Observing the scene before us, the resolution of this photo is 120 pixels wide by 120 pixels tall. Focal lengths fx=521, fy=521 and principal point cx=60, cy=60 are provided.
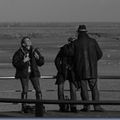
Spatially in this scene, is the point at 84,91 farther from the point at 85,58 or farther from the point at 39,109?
the point at 39,109

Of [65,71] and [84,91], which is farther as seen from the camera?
[65,71]

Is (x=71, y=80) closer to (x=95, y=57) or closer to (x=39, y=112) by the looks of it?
(x=95, y=57)

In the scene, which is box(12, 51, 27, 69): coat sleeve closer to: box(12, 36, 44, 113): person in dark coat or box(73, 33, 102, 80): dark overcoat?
box(12, 36, 44, 113): person in dark coat

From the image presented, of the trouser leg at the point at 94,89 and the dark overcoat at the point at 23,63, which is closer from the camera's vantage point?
the trouser leg at the point at 94,89

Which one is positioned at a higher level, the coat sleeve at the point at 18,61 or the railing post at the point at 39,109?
the coat sleeve at the point at 18,61

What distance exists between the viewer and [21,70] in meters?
8.88

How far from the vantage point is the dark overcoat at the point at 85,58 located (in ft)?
27.0

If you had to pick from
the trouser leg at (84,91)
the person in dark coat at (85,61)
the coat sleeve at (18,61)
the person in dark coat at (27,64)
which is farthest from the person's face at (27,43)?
the trouser leg at (84,91)

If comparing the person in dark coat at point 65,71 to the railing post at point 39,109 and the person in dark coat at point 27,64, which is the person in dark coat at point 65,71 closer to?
the person in dark coat at point 27,64

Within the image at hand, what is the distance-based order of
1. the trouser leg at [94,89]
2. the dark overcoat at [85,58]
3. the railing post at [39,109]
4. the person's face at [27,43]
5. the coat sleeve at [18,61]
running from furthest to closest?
the coat sleeve at [18,61] → the person's face at [27,43] → the trouser leg at [94,89] → the dark overcoat at [85,58] → the railing post at [39,109]

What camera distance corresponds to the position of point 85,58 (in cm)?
826

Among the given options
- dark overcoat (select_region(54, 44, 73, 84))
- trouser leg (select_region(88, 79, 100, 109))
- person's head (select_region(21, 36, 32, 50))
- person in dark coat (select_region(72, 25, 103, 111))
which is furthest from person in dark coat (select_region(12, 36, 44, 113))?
trouser leg (select_region(88, 79, 100, 109))

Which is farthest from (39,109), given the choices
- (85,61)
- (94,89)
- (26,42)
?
(26,42)

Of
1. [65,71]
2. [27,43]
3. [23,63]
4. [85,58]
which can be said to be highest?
[27,43]
